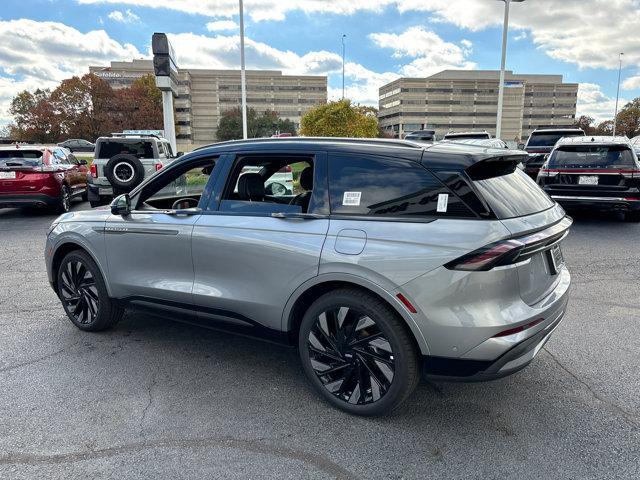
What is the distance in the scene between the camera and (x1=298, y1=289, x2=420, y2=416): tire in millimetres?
2748

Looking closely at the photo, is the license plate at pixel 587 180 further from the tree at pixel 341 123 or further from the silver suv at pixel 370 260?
the tree at pixel 341 123

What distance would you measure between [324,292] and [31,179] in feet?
33.3

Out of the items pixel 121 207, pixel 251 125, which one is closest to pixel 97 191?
pixel 121 207

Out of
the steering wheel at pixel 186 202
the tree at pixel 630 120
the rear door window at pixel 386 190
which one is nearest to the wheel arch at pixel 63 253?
the steering wheel at pixel 186 202

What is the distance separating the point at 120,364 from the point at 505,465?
2.92m

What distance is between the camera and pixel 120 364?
3.77 metres

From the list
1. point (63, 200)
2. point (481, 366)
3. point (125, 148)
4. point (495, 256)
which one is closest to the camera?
point (495, 256)

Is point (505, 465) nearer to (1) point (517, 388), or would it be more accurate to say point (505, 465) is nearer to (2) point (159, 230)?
(1) point (517, 388)

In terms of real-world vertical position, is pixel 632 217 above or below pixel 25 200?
below

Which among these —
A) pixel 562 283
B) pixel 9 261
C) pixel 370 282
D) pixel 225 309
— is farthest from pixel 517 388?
pixel 9 261

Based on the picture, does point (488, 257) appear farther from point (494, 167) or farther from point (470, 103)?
point (470, 103)

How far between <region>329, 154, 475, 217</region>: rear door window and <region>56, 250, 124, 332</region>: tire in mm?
2544

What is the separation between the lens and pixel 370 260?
2.74 metres

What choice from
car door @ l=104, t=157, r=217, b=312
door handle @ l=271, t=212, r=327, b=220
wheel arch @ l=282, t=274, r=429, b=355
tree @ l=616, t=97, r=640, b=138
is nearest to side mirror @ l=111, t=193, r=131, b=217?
car door @ l=104, t=157, r=217, b=312
